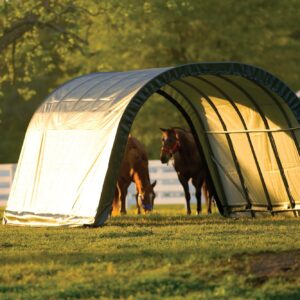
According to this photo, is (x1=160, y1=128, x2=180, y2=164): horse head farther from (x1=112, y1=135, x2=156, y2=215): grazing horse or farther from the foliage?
the foliage

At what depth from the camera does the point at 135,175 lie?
2630 cm

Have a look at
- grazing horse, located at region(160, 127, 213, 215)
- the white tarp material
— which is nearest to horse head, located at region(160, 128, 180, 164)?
grazing horse, located at region(160, 127, 213, 215)

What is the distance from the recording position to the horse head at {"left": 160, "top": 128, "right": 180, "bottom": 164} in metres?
24.5

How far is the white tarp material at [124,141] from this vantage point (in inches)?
788

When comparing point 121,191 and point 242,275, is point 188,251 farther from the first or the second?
point 121,191

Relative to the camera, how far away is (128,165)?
26188 mm

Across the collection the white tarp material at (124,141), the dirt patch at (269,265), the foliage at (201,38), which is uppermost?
the foliage at (201,38)

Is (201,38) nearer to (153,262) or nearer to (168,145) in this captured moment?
(168,145)

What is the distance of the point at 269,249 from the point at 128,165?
11.0 m

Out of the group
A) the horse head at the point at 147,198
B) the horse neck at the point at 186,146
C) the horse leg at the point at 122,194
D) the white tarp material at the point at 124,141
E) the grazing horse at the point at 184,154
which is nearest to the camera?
the white tarp material at the point at 124,141

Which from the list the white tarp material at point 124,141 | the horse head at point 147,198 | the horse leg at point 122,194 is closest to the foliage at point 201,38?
the horse leg at point 122,194

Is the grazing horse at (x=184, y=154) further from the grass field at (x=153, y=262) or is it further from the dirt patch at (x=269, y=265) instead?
the dirt patch at (x=269, y=265)

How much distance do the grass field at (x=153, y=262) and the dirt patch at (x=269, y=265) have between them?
0.04 ft

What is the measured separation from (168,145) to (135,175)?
194cm
